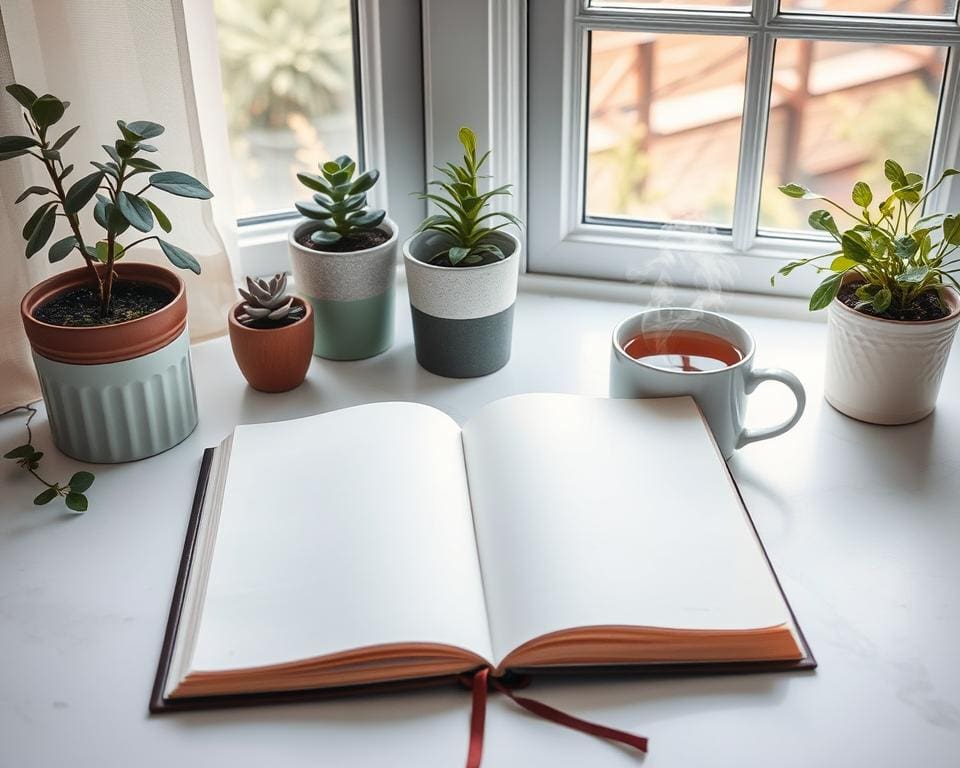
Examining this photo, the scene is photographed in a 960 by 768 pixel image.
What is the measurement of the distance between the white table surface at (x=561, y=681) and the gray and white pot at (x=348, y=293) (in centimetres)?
6

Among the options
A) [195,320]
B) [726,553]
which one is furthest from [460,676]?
[195,320]

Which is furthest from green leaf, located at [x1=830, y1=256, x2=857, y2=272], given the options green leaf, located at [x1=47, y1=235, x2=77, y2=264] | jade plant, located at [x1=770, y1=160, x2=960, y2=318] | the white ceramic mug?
green leaf, located at [x1=47, y1=235, x2=77, y2=264]

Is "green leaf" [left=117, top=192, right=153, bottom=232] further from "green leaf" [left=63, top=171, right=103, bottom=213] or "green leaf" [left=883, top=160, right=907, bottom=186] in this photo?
"green leaf" [left=883, top=160, right=907, bottom=186]

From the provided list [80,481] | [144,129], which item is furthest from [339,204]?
[80,481]

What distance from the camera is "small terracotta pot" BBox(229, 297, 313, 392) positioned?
1.15 metres

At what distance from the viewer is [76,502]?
1.00 meters

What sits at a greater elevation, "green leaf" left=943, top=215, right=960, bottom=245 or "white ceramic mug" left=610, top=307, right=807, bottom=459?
"green leaf" left=943, top=215, right=960, bottom=245

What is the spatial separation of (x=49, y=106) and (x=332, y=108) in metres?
0.48

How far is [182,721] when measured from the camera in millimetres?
794

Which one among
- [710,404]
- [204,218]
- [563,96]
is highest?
[563,96]

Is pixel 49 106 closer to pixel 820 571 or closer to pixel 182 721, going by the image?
pixel 182 721

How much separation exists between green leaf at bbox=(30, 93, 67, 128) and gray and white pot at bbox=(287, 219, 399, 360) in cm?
31

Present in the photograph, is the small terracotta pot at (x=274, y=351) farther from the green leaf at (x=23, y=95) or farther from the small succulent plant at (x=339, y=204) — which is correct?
the green leaf at (x=23, y=95)

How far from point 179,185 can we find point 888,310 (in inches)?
27.5
